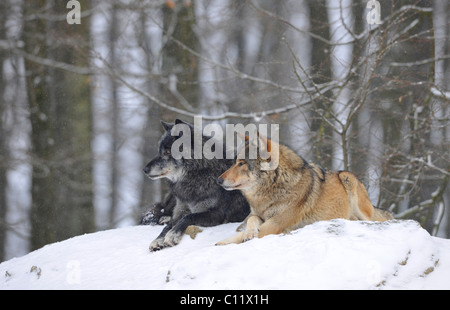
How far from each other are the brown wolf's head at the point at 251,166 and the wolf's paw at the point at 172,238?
85cm

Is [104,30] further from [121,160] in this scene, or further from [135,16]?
[121,160]

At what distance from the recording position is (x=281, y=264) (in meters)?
3.97

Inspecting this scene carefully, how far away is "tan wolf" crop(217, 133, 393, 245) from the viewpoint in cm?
509

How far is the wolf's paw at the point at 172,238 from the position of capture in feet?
17.2

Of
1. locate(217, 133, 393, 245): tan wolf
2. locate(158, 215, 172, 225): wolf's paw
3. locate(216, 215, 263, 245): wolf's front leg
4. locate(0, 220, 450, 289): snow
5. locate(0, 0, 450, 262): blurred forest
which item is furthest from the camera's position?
locate(0, 0, 450, 262): blurred forest

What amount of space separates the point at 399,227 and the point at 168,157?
2.93 meters

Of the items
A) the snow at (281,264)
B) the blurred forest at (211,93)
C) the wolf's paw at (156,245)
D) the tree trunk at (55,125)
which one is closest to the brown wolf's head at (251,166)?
the snow at (281,264)

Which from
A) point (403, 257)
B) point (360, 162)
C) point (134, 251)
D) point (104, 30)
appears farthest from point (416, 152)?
point (104, 30)

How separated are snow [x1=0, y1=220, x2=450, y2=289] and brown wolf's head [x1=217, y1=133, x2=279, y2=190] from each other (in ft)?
2.67

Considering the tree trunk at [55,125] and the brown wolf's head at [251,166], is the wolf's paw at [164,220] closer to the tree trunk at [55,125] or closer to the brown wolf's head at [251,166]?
the brown wolf's head at [251,166]

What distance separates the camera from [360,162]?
337 inches

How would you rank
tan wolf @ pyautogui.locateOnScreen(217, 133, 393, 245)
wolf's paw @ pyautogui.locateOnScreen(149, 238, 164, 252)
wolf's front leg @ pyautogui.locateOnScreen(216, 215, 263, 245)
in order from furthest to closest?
wolf's paw @ pyautogui.locateOnScreen(149, 238, 164, 252), tan wolf @ pyautogui.locateOnScreen(217, 133, 393, 245), wolf's front leg @ pyautogui.locateOnScreen(216, 215, 263, 245)

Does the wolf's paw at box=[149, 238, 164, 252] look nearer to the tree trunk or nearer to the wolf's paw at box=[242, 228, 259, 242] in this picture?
the wolf's paw at box=[242, 228, 259, 242]

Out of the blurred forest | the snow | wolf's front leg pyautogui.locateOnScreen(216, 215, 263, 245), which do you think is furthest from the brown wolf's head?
the blurred forest
